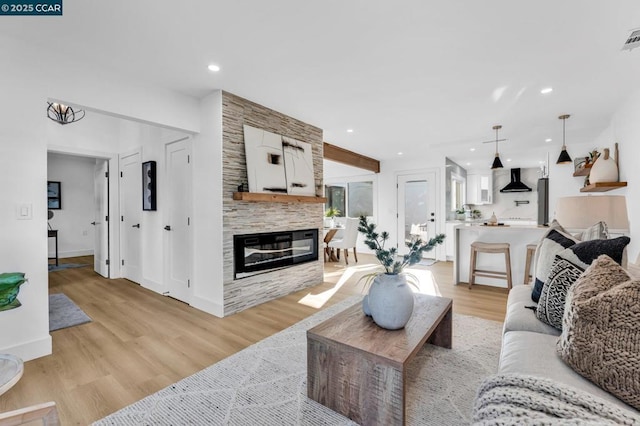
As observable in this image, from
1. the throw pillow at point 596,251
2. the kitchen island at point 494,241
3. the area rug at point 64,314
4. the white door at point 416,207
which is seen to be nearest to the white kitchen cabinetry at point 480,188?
the white door at point 416,207

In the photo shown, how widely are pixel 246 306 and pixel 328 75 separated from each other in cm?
258

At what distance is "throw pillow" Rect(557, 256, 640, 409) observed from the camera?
903 mm

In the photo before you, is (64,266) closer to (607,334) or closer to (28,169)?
(28,169)

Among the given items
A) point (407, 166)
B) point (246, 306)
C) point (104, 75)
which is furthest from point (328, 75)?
point (407, 166)

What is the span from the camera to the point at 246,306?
10.8 feet

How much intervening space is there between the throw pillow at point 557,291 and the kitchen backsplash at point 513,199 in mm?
7674

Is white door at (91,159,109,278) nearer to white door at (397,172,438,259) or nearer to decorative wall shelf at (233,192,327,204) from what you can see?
decorative wall shelf at (233,192,327,204)

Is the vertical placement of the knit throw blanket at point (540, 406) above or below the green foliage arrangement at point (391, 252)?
below

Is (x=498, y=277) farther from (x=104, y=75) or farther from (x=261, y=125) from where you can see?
(x=104, y=75)

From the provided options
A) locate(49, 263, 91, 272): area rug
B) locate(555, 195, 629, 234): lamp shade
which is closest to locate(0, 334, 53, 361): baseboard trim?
locate(49, 263, 91, 272): area rug

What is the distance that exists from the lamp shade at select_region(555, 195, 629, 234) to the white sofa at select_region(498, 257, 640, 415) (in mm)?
1351

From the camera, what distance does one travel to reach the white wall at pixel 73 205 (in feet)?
21.4

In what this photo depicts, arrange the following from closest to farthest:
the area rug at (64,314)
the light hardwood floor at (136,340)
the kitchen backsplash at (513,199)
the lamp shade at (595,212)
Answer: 1. the light hardwood floor at (136,340)
2. the lamp shade at (595,212)
3. the area rug at (64,314)
4. the kitchen backsplash at (513,199)

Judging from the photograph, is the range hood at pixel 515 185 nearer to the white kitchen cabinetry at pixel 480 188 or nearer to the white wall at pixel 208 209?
the white kitchen cabinetry at pixel 480 188
